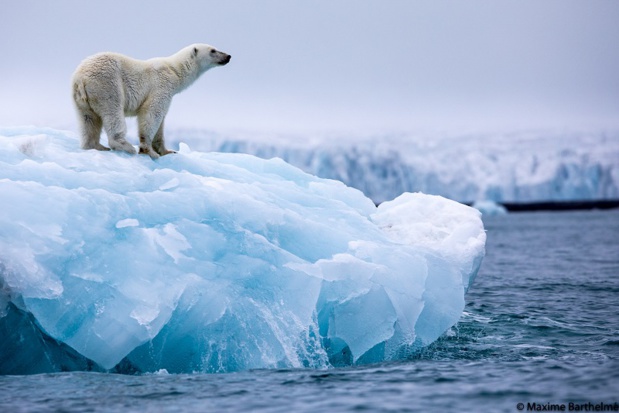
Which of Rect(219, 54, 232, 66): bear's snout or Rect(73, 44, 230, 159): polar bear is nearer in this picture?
Rect(73, 44, 230, 159): polar bear

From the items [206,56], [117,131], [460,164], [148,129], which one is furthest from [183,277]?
[460,164]

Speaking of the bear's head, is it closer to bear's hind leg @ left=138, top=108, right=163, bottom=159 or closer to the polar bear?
the polar bear

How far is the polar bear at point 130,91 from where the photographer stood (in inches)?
263

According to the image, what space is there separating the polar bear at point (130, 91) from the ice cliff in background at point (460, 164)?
46.5 m

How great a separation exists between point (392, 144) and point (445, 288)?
174 ft

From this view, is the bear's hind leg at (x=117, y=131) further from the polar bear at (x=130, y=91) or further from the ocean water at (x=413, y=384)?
the ocean water at (x=413, y=384)

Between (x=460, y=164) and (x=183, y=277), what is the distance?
52568mm

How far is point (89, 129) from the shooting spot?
6941mm

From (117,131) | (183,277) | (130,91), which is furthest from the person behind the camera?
(130,91)

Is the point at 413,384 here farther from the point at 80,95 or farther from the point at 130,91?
the point at 80,95

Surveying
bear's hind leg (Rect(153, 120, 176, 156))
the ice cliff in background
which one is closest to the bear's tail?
bear's hind leg (Rect(153, 120, 176, 156))

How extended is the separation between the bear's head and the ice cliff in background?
46.3m

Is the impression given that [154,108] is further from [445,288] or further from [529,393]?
[529,393]

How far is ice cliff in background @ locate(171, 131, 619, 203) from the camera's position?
5638 centimetres
